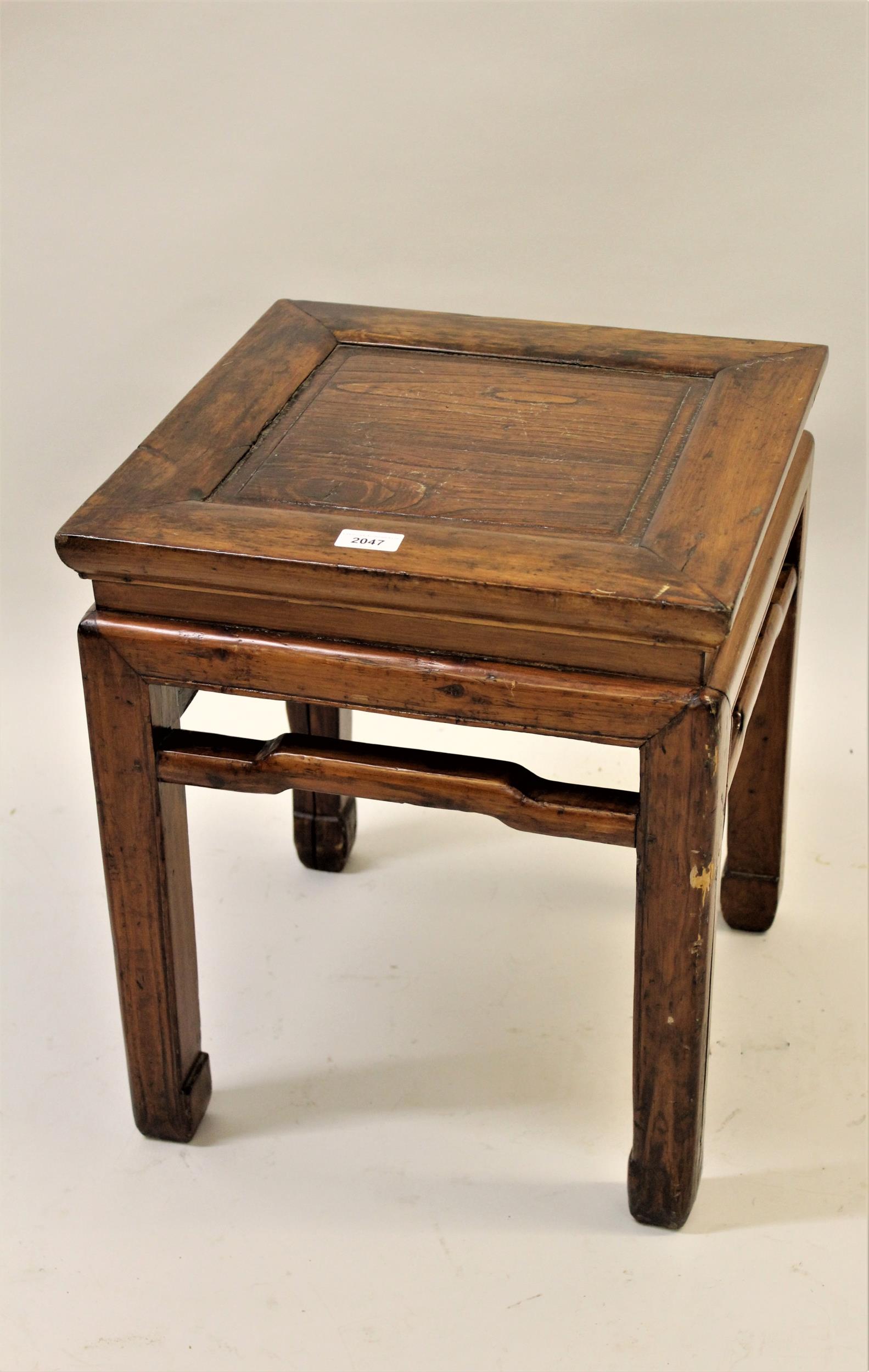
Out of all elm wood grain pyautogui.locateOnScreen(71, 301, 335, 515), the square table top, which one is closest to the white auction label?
the square table top

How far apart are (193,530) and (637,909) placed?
0.43 meters

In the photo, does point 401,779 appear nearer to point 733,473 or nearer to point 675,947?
point 675,947

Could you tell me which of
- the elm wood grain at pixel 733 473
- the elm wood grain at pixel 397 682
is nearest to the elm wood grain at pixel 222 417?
the elm wood grain at pixel 397 682

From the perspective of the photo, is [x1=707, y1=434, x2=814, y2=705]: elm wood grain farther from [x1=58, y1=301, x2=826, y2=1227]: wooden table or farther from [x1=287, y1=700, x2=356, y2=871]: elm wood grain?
[x1=287, y1=700, x2=356, y2=871]: elm wood grain

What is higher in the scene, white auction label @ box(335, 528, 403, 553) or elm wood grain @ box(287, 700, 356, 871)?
white auction label @ box(335, 528, 403, 553)

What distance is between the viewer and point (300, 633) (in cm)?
140

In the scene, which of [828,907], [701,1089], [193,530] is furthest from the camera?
[828,907]

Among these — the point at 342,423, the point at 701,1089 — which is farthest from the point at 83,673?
the point at 701,1089

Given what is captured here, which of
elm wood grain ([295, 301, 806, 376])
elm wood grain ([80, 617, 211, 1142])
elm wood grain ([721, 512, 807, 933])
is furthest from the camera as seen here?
elm wood grain ([721, 512, 807, 933])

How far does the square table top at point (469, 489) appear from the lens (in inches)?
52.5

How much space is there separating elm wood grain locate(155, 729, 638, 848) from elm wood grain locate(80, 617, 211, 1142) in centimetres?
3

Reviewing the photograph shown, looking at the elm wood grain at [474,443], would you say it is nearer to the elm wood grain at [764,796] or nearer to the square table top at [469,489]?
the square table top at [469,489]

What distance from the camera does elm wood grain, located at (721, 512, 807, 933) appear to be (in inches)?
70.0

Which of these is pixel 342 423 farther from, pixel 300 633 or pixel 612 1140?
pixel 612 1140
